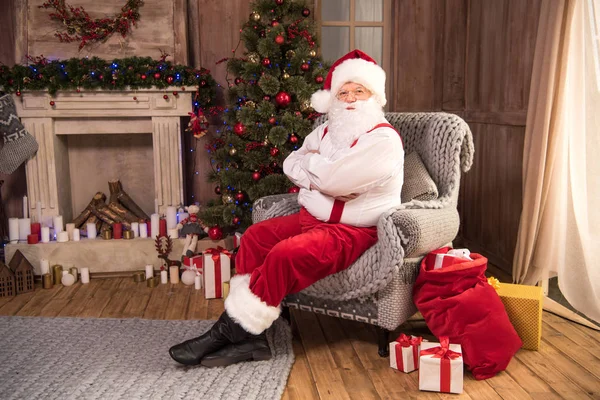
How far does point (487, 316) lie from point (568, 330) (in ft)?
2.39

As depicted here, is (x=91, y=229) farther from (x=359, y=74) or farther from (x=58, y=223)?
(x=359, y=74)

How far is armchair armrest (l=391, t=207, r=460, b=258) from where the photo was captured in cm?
233

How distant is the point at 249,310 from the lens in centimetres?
234

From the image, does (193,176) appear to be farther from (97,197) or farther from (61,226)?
(61,226)

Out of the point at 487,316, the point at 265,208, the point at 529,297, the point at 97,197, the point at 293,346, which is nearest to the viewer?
the point at 487,316

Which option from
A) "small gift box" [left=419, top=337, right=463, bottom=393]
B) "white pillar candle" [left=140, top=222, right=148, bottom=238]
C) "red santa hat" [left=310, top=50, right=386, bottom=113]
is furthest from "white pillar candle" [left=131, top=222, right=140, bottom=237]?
"small gift box" [left=419, top=337, right=463, bottom=393]

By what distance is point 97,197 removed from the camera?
4.09 metres

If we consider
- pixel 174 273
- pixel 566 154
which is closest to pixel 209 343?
Answer: pixel 174 273

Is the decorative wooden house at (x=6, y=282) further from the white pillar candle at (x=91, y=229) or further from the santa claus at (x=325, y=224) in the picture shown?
the santa claus at (x=325, y=224)

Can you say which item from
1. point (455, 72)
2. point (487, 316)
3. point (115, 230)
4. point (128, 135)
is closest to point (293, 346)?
point (487, 316)

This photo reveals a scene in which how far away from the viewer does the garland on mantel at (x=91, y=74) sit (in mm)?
3668

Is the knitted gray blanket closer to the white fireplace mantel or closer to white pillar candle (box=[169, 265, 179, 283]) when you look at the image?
white pillar candle (box=[169, 265, 179, 283])

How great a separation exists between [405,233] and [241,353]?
845mm

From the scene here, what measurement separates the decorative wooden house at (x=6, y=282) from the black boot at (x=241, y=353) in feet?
5.60
